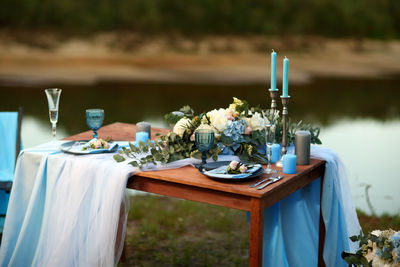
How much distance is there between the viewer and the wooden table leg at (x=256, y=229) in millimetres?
1963

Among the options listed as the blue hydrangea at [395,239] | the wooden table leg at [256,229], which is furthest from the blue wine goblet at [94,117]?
the blue hydrangea at [395,239]

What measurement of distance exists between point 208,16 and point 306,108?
309cm

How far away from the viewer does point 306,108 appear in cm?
743

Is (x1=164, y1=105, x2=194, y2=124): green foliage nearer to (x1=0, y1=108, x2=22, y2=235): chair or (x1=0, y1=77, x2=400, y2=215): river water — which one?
(x1=0, y1=108, x2=22, y2=235): chair

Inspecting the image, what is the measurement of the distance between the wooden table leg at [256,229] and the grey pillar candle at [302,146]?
0.37 m

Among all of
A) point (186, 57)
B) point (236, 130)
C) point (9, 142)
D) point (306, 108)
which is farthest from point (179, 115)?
point (186, 57)

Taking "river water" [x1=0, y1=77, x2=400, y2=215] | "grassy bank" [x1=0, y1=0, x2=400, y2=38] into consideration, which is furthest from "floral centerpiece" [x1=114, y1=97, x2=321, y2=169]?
"grassy bank" [x1=0, y1=0, x2=400, y2=38]

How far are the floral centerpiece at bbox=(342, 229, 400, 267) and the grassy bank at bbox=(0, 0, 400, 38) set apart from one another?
8.23 m

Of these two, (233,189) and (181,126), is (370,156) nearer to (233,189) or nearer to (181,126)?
(181,126)

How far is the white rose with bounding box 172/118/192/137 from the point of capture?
Result: 90.2 inches

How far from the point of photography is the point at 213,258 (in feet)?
9.73

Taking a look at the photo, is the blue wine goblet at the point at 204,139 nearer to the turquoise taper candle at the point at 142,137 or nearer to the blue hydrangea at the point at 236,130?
the blue hydrangea at the point at 236,130

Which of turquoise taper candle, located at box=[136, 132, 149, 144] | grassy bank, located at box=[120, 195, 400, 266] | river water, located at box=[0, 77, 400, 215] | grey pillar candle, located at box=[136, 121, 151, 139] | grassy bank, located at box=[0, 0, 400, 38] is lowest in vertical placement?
grassy bank, located at box=[120, 195, 400, 266]

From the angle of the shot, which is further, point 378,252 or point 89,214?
point 89,214
